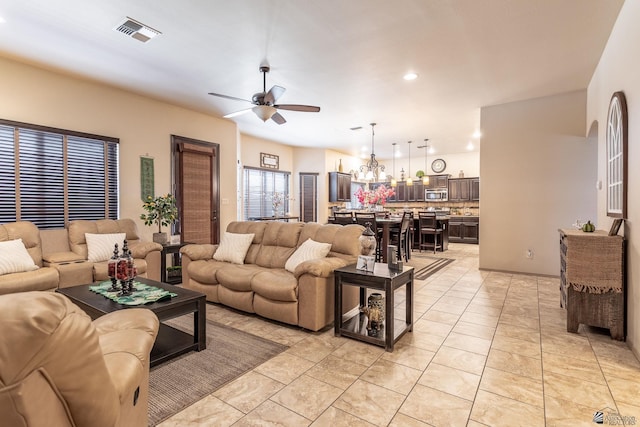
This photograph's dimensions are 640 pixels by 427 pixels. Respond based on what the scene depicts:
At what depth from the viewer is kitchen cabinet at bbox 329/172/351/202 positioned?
9.37 m

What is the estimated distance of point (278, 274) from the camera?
10.6ft

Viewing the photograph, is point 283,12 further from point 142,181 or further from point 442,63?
point 142,181

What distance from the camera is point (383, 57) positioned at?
3633 millimetres

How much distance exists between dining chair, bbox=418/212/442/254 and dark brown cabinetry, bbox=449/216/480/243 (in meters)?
1.93

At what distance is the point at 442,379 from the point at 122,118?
525 centimetres

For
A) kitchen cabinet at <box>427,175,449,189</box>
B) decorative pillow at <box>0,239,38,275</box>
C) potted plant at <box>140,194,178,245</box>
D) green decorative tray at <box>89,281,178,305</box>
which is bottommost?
green decorative tray at <box>89,281,178,305</box>

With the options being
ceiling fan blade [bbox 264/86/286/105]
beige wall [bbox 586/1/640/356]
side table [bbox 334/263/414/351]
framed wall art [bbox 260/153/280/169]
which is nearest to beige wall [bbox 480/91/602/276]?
beige wall [bbox 586/1/640/356]

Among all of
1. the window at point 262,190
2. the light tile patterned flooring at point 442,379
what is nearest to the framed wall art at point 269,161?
the window at point 262,190

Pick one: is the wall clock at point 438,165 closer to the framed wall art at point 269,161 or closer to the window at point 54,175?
the framed wall art at point 269,161

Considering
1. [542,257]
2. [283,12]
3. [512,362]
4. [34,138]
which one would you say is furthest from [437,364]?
[34,138]

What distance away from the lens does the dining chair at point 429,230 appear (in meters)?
7.71

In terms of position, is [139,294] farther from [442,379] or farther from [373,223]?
[373,223]

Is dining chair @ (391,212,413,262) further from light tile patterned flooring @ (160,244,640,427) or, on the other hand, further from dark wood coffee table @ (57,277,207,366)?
dark wood coffee table @ (57,277,207,366)

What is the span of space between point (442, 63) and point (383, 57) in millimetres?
755
